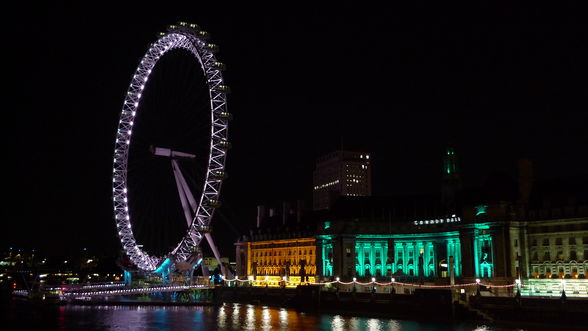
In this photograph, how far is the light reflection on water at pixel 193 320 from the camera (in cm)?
6325

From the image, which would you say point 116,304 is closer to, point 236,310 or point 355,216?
point 236,310

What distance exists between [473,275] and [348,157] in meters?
102

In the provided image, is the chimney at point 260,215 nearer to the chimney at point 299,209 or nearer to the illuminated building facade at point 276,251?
the illuminated building facade at point 276,251

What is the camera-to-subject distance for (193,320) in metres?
70.4

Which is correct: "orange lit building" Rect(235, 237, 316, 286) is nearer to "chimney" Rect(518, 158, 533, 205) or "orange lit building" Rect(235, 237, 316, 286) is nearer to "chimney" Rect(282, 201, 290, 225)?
"chimney" Rect(282, 201, 290, 225)

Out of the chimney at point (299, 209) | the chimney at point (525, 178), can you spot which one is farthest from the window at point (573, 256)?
the chimney at point (299, 209)

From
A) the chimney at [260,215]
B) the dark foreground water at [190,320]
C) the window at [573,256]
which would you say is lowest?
the dark foreground water at [190,320]

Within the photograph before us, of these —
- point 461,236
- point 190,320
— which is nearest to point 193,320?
point 190,320

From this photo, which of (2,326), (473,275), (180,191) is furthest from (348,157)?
Result: (2,326)

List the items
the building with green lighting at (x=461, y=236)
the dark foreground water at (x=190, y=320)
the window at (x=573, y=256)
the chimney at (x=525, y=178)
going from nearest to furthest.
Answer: the dark foreground water at (x=190, y=320)
the window at (x=573, y=256)
the building with green lighting at (x=461, y=236)
the chimney at (x=525, y=178)

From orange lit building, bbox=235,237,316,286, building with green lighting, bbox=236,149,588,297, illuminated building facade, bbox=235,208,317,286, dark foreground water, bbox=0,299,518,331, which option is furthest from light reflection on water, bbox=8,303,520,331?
orange lit building, bbox=235,237,316,286

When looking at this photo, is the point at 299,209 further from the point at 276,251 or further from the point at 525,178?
the point at 525,178

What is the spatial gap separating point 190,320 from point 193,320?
32 cm

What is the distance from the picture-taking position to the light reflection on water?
6325 cm
